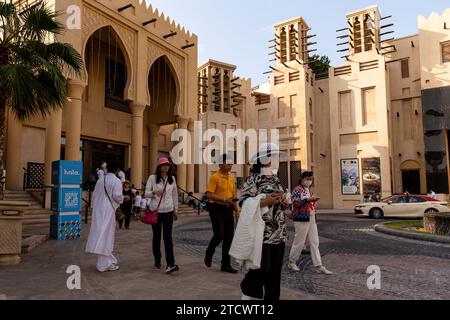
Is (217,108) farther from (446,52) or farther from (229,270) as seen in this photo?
(229,270)

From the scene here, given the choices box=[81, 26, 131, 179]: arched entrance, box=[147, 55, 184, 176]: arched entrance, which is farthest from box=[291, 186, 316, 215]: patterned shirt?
box=[147, 55, 184, 176]: arched entrance

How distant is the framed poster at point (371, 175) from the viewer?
26422mm

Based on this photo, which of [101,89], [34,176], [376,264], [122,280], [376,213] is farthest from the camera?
[101,89]

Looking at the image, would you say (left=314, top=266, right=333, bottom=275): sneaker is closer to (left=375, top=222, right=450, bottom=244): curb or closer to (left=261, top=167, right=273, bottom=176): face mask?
(left=261, top=167, right=273, bottom=176): face mask

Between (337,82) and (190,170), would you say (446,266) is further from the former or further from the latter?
(337,82)

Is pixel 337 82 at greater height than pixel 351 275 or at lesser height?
greater

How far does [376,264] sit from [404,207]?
12709mm

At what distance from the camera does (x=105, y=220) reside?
5.78 m

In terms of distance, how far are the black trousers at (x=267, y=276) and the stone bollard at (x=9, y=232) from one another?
179 inches

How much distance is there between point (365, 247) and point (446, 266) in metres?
2.39

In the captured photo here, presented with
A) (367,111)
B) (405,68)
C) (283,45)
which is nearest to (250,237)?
(367,111)

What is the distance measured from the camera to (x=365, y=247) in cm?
870

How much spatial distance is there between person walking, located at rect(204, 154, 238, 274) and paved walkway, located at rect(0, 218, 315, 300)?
41 cm
